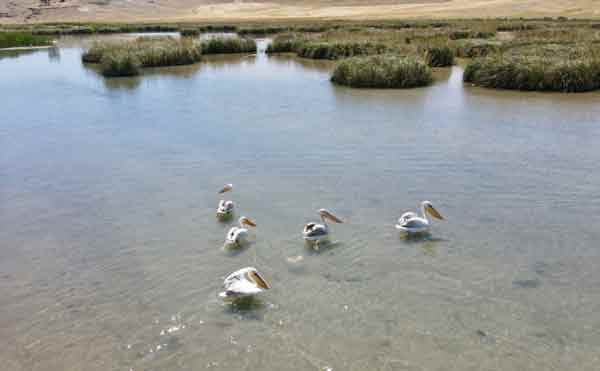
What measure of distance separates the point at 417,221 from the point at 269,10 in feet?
261

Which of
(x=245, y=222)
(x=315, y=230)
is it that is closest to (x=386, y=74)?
(x=245, y=222)

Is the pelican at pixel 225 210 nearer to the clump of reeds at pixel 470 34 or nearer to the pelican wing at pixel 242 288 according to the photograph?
the pelican wing at pixel 242 288

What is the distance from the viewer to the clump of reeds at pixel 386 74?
1523 cm

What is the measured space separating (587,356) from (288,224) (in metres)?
3.49

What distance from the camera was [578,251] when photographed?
5562mm

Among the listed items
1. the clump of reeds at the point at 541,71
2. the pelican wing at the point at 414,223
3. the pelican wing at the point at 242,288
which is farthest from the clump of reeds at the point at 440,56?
the pelican wing at the point at 242,288

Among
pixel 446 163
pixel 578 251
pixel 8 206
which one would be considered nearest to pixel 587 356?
pixel 578 251

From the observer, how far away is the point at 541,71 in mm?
14359

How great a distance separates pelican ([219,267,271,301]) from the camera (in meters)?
4.66

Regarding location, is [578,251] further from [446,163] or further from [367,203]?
[446,163]

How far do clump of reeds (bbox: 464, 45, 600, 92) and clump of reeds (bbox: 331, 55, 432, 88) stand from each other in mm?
1715

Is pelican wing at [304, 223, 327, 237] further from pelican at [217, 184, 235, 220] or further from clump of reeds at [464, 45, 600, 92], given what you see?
clump of reeds at [464, 45, 600, 92]

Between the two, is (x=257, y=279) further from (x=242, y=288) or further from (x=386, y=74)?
(x=386, y=74)

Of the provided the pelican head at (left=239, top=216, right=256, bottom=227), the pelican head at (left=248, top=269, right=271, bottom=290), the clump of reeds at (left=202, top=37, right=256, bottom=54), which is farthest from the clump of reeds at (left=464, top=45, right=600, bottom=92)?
the clump of reeds at (left=202, top=37, right=256, bottom=54)
